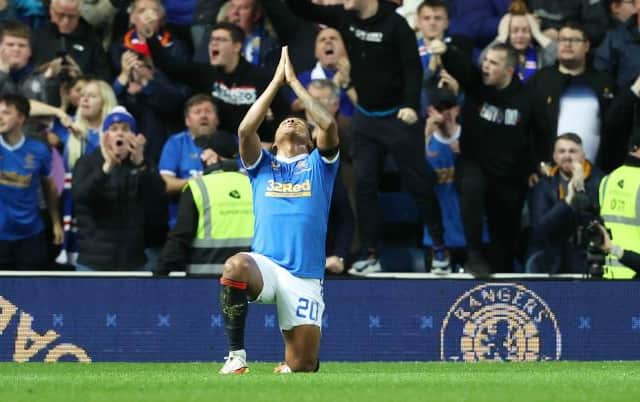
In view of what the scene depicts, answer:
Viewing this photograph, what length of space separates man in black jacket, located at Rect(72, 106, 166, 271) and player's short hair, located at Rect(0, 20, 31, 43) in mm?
1565

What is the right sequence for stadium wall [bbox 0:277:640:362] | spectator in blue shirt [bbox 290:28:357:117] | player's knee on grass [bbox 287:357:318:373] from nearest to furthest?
player's knee on grass [bbox 287:357:318:373] < stadium wall [bbox 0:277:640:362] < spectator in blue shirt [bbox 290:28:357:117]

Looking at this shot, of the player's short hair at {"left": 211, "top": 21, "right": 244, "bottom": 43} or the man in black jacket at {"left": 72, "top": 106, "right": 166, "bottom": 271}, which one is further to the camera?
the player's short hair at {"left": 211, "top": 21, "right": 244, "bottom": 43}

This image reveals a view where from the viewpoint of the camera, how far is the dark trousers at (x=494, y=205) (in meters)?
15.0

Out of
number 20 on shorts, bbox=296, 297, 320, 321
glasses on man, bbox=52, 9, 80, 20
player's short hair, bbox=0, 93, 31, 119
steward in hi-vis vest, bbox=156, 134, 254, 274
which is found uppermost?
glasses on man, bbox=52, 9, 80, 20

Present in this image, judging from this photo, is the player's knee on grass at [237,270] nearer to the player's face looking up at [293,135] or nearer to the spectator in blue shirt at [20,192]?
the player's face looking up at [293,135]

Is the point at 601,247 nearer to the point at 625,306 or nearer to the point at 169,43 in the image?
the point at 625,306

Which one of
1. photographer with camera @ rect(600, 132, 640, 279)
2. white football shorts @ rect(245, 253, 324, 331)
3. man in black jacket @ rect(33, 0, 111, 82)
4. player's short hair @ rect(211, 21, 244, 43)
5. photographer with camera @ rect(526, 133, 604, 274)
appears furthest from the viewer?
man in black jacket @ rect(33, 0, 111, 82)

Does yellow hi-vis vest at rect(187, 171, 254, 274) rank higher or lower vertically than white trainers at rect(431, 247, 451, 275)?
higher

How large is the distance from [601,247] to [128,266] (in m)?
4.44

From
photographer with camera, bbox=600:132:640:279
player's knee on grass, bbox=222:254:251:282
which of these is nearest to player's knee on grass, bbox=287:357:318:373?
player's knee on grass, bbox=222:254:251:282

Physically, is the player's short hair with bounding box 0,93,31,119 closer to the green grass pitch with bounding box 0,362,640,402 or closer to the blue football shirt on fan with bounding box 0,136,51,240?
the blue football shirt on fan with bounding box 0,136,51,240

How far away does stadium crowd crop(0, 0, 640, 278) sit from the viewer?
14.5m

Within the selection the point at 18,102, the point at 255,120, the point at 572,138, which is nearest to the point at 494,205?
the point at 572,138

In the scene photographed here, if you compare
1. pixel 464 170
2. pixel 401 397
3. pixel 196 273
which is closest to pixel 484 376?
pixel 401 397
